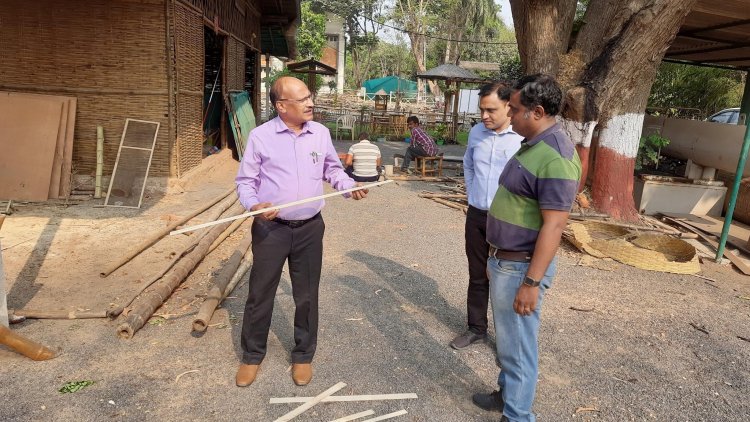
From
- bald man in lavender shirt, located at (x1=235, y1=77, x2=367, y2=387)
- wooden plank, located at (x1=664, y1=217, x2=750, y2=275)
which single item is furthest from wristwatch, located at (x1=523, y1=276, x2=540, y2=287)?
wooden plank, located at (x1=664, y1=217, x2=750, y2=275)

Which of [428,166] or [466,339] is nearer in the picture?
[466,339]

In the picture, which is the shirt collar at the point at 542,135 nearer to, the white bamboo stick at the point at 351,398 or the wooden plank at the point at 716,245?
the white bamboo stick at the point at 351,398

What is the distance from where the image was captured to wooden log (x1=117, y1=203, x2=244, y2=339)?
3.52m

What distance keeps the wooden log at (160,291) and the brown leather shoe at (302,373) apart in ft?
4.20

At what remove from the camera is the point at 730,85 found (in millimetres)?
18188

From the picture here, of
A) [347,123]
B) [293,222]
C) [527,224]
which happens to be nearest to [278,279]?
[293,222]

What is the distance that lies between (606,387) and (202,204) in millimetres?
5778

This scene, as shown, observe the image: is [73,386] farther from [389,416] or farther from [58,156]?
[58,156]

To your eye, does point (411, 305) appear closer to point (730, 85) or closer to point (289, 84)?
point (289, 84)

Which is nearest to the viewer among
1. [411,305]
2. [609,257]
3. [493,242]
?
[493,242]

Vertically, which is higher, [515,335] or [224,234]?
[515,335]

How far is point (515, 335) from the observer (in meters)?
2.48

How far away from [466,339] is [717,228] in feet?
20.5

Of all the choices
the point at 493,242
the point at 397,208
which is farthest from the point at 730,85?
the point at 493,242
